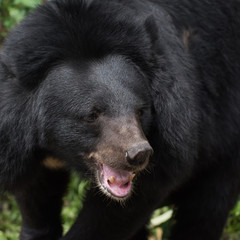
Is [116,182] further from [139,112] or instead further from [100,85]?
[100,85]

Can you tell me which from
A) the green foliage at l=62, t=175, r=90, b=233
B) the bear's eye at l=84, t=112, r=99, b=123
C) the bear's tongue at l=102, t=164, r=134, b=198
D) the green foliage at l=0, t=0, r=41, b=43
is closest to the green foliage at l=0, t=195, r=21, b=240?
the green foliage at l=62, t=175, r=90, b=233

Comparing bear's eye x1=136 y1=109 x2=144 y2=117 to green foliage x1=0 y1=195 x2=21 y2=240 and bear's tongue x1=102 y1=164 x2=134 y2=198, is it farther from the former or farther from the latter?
green foliage x1=0 y1=195 x2=21 y2=240

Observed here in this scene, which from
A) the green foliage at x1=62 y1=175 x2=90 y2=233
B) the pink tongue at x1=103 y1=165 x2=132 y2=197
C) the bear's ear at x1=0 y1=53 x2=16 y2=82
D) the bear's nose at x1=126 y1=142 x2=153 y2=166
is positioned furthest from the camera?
the green foliage at x1=62 y1=175 x2=90 y2=233

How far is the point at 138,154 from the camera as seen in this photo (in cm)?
415

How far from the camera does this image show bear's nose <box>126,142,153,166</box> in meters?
4.14

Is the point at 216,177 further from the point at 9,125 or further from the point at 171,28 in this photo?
the point at 9,125

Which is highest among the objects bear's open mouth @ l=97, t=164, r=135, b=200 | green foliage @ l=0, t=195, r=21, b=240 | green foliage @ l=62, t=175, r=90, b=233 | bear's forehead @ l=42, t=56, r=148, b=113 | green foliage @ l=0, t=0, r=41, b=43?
bear's forehead @ l=42, t=56, r=148, b=113

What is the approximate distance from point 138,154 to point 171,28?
1377mm

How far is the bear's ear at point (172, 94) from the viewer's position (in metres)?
4.65

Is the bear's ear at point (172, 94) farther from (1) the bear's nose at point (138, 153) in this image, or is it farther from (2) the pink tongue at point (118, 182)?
(1) the bear's nose at point (138, 153)

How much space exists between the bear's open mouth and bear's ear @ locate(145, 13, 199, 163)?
42cm

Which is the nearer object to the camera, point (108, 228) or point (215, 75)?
point (108, 228)

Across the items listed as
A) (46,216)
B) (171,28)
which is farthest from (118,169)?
(46,216)

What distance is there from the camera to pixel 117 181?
452cm
